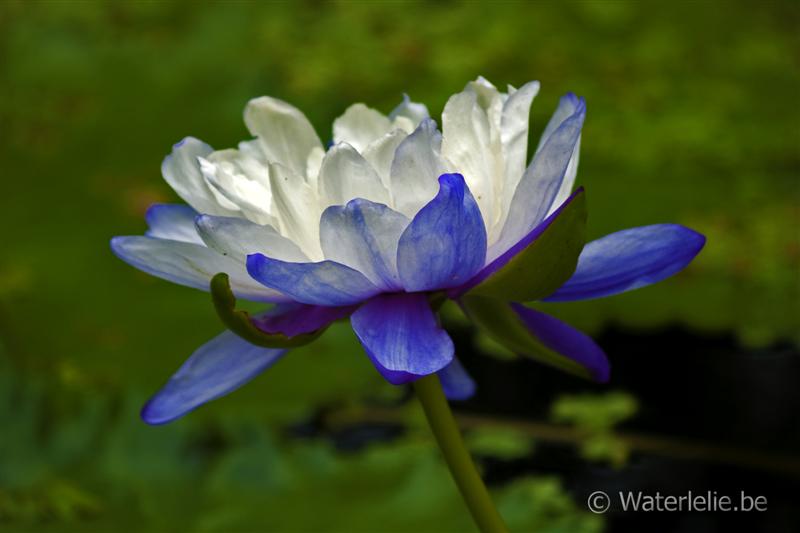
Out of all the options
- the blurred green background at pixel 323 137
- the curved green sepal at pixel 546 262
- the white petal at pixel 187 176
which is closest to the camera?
the curved green sepal at pixel 546 262

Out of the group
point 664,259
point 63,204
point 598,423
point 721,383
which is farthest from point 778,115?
point 664,259

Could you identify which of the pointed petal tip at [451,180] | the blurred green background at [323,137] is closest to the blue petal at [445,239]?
the pointed petal tip at [451,180]

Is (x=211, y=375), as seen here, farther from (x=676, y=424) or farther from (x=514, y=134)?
(x=676, y=424)

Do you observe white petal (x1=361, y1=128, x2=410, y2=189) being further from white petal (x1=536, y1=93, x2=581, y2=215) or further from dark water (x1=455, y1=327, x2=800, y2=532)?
dark water (x1=455, y1=327, x2=800, y2=532)

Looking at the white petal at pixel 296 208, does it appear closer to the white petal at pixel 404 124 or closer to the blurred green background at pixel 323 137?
the white petal at pixel 404 124

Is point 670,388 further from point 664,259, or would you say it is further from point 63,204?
point 63,204

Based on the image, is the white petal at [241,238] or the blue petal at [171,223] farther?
the blue petal at [171,223]
